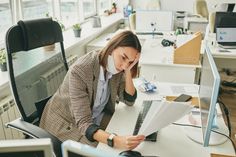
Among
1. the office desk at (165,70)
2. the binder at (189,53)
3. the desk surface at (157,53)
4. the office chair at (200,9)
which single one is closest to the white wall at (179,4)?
the office chair at (200,9)

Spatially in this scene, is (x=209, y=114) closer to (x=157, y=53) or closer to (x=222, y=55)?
(x=157, y=53)

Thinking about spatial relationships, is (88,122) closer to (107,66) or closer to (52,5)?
(107,66)

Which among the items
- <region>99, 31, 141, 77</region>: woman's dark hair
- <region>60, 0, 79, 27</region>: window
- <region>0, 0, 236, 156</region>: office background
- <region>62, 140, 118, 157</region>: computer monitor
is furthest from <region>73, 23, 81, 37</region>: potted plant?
<region>62, 140, 118, 157</region>: computer monitor

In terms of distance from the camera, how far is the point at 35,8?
293cm

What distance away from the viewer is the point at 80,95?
1362 millimetres

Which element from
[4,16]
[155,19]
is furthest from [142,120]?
[155,19]

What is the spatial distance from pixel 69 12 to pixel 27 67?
2574 mm

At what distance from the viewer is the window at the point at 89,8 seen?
14.4ft

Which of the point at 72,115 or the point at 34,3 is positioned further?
the point at 34,3

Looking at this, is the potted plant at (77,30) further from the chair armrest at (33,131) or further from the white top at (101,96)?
the chair armrest at (33,131)

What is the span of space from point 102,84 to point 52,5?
2161 millimetres

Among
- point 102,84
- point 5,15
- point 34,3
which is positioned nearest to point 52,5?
point 34,3

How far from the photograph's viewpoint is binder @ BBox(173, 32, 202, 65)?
247 centimetres

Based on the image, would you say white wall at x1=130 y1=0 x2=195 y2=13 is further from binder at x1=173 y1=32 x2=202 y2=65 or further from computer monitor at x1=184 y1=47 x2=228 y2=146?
computer monitor at x1=184 y1=47 x2=228 y2=146
